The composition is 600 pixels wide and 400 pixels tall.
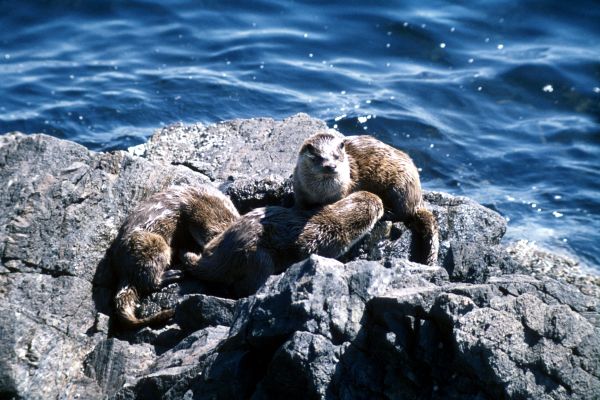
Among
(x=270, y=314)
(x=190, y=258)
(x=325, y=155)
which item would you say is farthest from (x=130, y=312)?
(x=325, y=155)

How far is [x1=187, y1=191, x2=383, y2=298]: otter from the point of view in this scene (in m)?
8.73

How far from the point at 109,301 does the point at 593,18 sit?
1548cm

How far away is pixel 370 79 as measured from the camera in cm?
1819

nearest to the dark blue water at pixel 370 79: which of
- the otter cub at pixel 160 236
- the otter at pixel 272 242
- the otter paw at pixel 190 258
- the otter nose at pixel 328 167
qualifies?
the otter at pixel 272 242

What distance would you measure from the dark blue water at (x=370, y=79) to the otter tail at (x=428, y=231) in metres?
4.83

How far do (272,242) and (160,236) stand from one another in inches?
46.7

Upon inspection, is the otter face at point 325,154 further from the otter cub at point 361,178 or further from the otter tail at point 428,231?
the otter tail at point 428,231

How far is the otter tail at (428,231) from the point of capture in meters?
8.97

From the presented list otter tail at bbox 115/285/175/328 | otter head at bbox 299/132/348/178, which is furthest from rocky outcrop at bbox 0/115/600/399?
otter head at bbox 299/132/348/178

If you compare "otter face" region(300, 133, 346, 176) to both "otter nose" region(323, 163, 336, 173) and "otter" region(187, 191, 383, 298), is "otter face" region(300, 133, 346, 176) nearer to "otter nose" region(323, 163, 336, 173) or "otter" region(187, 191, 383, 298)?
"otter nose" region(323, 163, 336, 173)

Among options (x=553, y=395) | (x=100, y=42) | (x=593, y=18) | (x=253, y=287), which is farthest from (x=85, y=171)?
(x=593, y=18)

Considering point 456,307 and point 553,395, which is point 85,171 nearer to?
point 456,307

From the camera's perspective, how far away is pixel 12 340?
23.7ft

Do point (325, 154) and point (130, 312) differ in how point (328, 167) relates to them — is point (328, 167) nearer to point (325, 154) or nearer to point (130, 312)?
point (325, 154)
